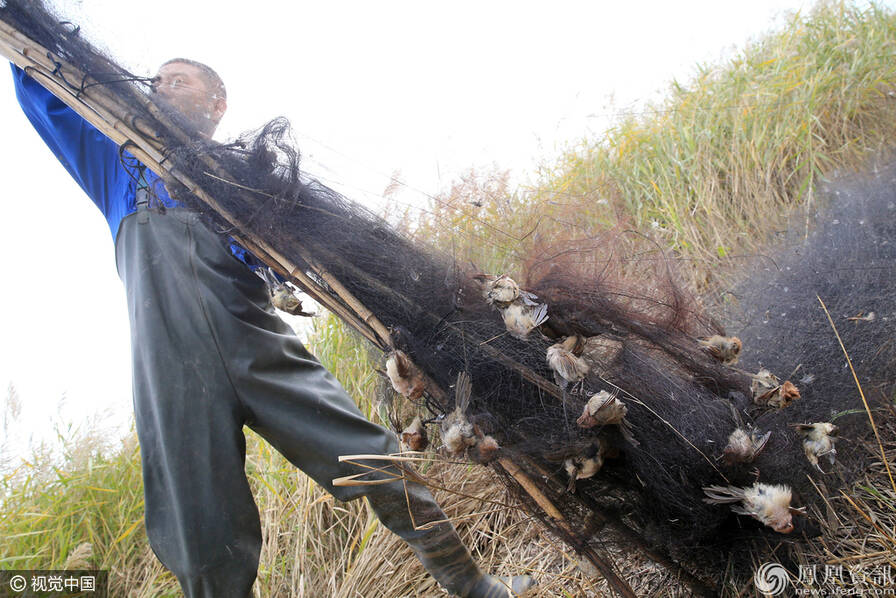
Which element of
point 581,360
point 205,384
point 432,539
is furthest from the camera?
point 432,539

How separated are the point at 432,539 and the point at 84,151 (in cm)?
180

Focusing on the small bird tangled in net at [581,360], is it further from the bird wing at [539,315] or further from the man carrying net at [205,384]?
the man carrying net at [205,384]

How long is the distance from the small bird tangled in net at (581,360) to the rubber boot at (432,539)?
1.06 feet

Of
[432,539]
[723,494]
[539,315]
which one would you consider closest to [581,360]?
[539,315]

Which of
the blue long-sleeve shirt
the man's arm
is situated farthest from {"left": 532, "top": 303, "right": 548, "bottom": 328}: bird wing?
the man's arm

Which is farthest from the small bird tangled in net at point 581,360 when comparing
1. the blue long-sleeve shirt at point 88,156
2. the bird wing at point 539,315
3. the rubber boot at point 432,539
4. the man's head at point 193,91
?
the rubber boot at point 432,539

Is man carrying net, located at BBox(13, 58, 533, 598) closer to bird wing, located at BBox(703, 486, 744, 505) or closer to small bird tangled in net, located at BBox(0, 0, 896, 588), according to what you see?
small bird tangled in net, located at BBox(0, 0, 896, 588)

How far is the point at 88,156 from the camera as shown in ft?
6.41

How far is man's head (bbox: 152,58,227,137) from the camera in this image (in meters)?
1.77

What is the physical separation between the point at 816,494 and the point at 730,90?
252 cm

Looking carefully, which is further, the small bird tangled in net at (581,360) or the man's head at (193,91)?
the man's head at (193,91)

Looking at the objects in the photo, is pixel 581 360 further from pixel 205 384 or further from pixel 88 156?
pixel 88 156

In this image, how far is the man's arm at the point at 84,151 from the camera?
1.87 m

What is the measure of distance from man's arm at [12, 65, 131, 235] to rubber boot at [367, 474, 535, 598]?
1.30m
